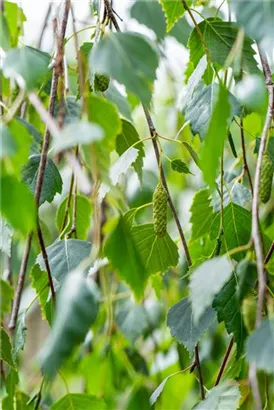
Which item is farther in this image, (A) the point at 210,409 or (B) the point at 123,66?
(A) the point at 210,409

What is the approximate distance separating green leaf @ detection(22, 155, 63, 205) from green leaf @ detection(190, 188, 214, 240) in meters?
0.22

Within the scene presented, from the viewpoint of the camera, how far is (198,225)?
933 millimetres

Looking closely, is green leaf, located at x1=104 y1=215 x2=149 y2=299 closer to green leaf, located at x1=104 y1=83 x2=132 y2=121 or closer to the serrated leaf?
the serrated leaf

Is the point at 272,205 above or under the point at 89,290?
under

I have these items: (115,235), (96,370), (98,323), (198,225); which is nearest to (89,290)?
(115,235)

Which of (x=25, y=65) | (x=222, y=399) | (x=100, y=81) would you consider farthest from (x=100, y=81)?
(x=222, y=399)

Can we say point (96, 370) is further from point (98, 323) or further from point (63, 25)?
point (63, 25)

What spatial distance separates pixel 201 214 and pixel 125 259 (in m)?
0.45

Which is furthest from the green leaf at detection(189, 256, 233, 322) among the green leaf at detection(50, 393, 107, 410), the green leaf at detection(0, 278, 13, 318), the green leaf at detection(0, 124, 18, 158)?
the green leaf at detection(0, 278, 13, 318)

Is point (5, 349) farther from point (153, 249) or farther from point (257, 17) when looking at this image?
point (257, 17)

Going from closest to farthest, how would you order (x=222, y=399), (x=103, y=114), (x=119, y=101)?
1. (x=103, y=114)
2. (x=222, y=399)
3. (x=119, y=101)

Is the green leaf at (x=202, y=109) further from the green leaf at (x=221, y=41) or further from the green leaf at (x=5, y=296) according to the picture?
the green leaf at (x=5, y=296)

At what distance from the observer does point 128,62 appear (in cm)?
50

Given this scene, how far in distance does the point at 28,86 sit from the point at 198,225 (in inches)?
18.1
